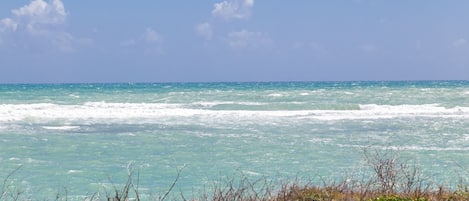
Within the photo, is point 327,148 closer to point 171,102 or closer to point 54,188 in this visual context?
point 54,188

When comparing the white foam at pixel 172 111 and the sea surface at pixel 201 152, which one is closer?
the sea surface at pixel 201 152

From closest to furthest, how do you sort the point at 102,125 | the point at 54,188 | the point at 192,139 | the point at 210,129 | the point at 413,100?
1. the point at 54,188
2. the point at 192,139
3. the point at 210,129
4. the point at 102,125
5. the point at 413,100

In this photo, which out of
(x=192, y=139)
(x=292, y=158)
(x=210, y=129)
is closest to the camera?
(x=292, y=158)

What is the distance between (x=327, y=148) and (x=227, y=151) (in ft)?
7.17

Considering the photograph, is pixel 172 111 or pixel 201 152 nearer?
A: pixel 201 152

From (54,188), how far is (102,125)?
1263 centimetres

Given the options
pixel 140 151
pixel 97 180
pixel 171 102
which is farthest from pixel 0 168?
pixel 171 102

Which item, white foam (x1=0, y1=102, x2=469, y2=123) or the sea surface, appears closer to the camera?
the sea surface

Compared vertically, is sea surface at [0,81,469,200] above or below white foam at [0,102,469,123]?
above

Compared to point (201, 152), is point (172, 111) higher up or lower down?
lower down

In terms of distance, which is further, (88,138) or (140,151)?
(88,138)

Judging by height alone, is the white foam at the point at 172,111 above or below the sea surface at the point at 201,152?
below

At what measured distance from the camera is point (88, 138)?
16.9 m

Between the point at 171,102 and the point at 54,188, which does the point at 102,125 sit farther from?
the point at 171,102
